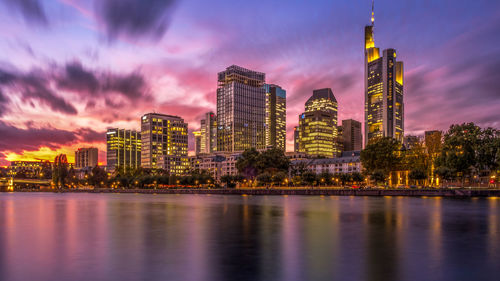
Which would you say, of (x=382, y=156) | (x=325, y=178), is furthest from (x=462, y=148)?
(x=325, y=178)

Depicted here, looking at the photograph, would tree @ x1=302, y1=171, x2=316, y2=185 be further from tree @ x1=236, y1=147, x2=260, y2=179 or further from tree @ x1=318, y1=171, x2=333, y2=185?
tree @ x1=236, y1=147, x2=260, y2=179

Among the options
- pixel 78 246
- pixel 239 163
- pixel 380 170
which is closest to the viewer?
pixel 78 246

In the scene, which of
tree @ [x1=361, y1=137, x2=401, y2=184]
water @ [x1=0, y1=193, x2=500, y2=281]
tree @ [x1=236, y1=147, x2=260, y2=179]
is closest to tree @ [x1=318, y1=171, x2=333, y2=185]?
tree @ [x1=236, y1=147, x2=260, y2=179]

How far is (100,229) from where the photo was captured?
132 ft

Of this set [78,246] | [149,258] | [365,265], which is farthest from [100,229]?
[365,265]

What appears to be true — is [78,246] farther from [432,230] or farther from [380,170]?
[380,170]

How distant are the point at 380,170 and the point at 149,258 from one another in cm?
12583

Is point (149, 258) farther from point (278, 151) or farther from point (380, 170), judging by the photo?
point (278, 151)

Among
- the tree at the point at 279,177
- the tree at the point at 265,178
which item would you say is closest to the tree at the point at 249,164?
the tree at the point at 265,178

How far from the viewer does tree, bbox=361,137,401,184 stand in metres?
137

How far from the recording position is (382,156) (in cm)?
13650

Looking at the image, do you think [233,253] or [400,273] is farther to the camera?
[233,253]

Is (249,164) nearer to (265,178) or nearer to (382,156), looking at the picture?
(265,178)

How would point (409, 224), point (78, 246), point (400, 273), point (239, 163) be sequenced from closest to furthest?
point (400, 273) → point (78, 246) → point (409, 224) → point (239, 163)
